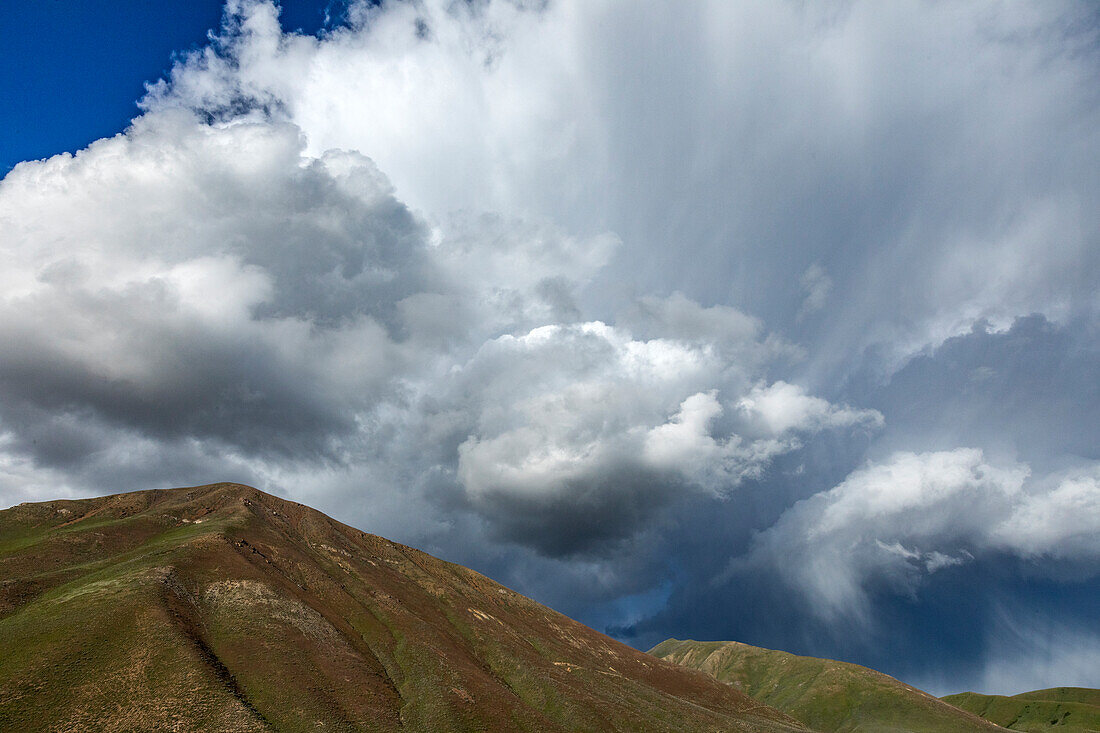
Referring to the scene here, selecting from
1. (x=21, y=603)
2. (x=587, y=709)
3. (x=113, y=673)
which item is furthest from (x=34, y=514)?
(x=587, y=709)

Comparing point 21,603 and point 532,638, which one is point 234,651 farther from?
point 532,638

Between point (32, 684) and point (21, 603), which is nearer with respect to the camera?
point (32, 684)

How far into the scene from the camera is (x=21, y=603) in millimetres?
100750

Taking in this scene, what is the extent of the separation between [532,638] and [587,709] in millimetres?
54335

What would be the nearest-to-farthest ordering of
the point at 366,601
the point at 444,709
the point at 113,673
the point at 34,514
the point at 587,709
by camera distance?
the point at 113,673 → the point at 444,709 → the point at 587,709 → the point at 366,601 → the point at 34,514

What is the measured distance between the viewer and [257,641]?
10706 cm

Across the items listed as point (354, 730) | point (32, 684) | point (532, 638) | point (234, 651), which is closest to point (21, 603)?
point (32, 684)

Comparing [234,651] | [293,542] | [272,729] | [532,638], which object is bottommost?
[272,729]

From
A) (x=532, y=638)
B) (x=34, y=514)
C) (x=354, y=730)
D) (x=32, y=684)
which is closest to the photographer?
(x=32, y=684)

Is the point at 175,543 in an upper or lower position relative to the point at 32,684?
upper

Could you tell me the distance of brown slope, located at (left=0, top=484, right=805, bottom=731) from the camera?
278 feet

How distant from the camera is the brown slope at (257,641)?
84.8 meters

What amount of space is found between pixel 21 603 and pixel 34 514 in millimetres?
78377

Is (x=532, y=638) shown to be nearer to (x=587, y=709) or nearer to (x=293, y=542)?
(x=587, y=709)
